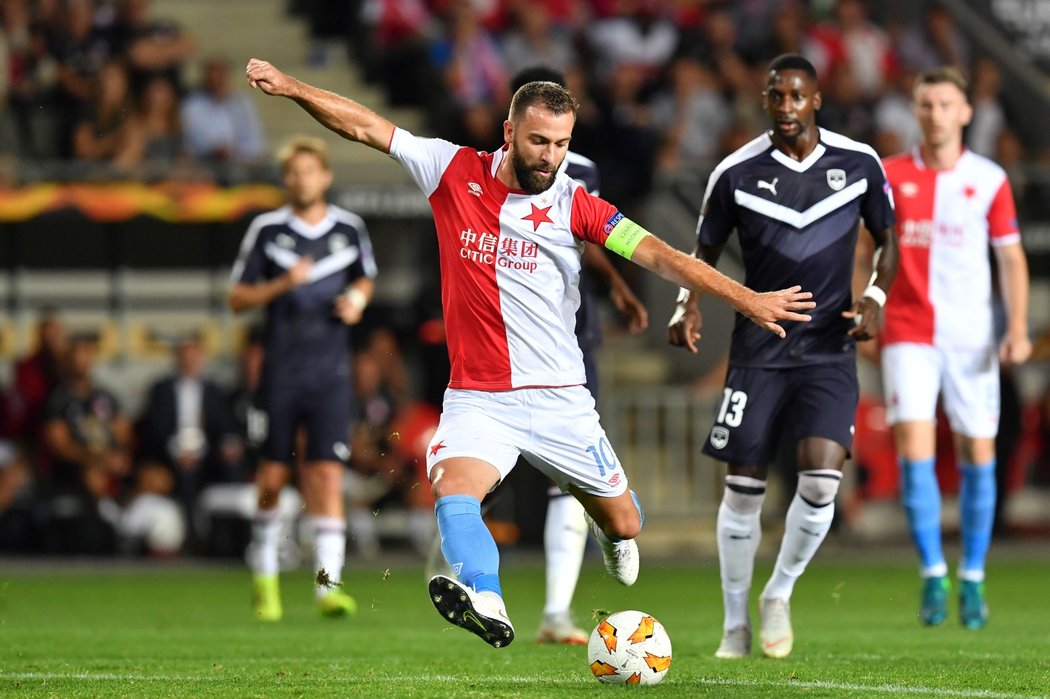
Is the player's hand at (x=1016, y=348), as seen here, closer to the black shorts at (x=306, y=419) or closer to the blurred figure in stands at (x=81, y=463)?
the black shorts at (x=306, y=419)

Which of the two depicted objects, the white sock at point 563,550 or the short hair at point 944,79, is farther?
the short hair at point 944,79

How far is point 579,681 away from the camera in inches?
279

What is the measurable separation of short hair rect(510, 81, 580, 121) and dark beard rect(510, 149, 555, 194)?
165mm

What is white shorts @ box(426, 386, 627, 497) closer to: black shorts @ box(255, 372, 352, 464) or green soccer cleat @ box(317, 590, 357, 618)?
green soccer cleat @ box(317, 590, 357, 618)

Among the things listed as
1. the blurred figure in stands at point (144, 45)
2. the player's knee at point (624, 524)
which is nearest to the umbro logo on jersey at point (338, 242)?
the player's knee at point (624, 524)

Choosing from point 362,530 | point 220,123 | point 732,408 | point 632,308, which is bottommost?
point 362,530

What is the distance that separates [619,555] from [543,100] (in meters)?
1.98

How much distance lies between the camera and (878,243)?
8531 mm

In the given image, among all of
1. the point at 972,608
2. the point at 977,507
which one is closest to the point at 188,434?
the point at 977,507

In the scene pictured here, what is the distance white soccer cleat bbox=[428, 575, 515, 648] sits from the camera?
20.8 feet

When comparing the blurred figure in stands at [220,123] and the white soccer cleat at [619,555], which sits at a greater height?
the blurred figure in stands at [220,123]

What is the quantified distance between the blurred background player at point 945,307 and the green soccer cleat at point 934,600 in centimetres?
1

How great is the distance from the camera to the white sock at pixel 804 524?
8.20 m

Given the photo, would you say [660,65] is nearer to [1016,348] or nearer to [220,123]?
[220,123]
